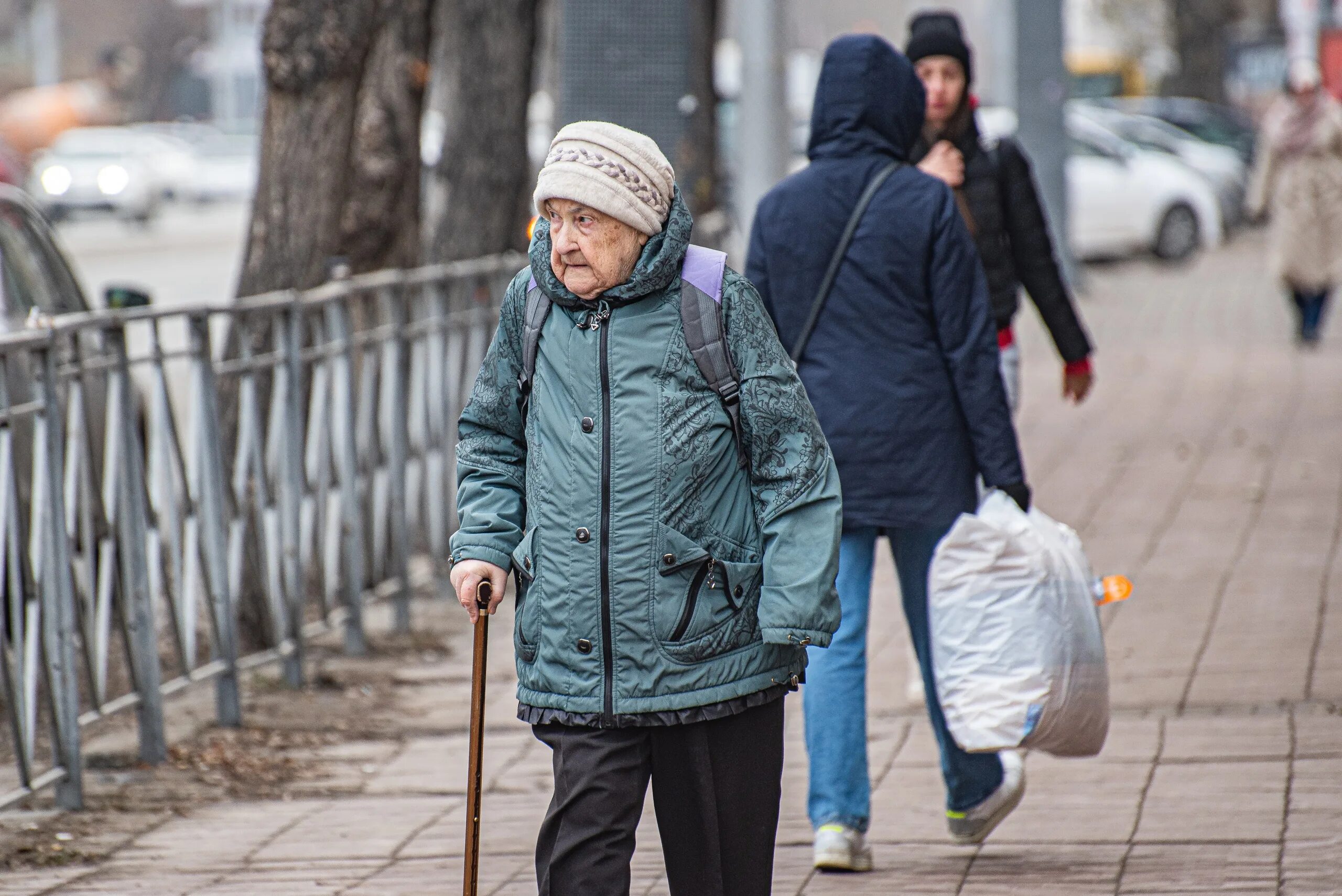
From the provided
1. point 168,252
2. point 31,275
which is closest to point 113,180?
point 168,252

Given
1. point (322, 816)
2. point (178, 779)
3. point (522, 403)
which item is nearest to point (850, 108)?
point (522, 403)

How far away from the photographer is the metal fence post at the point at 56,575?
5188 mm

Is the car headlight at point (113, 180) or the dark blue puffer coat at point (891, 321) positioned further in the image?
the car headlight at point (113, 180)

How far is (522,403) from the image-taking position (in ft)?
11.6

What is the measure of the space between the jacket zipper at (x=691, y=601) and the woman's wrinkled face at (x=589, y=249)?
1.55ft

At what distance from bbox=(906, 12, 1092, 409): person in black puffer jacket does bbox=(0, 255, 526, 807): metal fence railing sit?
7.19 ft

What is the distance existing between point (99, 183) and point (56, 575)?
36997mm

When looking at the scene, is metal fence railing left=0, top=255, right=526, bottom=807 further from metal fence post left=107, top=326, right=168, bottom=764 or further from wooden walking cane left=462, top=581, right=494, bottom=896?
wooden walking cane left=462, top=581, right=494, bottom=896

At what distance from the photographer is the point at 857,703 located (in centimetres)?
464

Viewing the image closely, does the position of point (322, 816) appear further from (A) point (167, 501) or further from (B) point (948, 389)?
(B) point (948, 389)

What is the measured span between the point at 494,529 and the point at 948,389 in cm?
149

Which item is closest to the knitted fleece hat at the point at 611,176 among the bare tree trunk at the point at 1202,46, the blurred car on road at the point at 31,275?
the blurred car on road at the point at 31,275

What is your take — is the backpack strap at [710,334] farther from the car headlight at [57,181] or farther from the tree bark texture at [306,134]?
the car headlight at [57,181]

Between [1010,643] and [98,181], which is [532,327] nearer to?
[1010,643]
